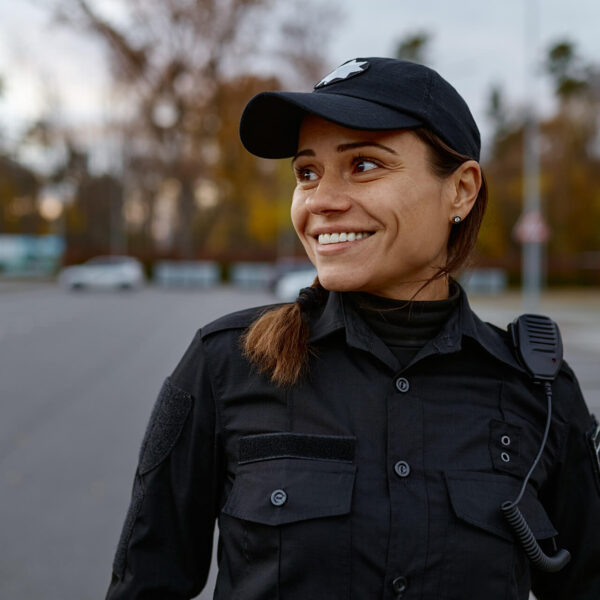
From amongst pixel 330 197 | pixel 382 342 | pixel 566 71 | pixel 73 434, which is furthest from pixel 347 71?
pixel 566 71

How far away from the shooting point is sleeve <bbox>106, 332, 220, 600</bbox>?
5.28 feet

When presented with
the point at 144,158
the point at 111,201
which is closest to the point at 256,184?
the point at 144,158

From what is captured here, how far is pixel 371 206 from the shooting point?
5.26ft

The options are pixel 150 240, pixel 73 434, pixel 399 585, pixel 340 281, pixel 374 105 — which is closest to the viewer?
pixel 399 585

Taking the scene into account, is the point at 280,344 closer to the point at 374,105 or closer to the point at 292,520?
the point at 292,520

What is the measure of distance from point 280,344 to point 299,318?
11 centimetres

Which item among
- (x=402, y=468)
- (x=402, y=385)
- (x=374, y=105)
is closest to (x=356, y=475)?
(x=402, y=468)

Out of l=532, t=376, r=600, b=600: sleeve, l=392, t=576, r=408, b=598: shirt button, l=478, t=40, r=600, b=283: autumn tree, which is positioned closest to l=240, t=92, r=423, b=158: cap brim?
l=532, t=376, r=600, b=600: sleeve

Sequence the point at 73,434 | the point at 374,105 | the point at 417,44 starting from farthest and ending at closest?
the point at 417,44, the point at 73,434, the point at 374,105

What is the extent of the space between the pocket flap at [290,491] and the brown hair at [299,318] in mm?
177

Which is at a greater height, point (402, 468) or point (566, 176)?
point (402, 468)

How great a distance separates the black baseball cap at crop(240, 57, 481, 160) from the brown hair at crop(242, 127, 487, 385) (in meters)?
0.03

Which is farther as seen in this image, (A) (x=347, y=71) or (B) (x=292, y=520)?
(A) (x=347, y=71)

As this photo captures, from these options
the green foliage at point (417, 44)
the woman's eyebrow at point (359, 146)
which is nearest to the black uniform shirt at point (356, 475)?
the woman's eyebrow at point (359, 146)
